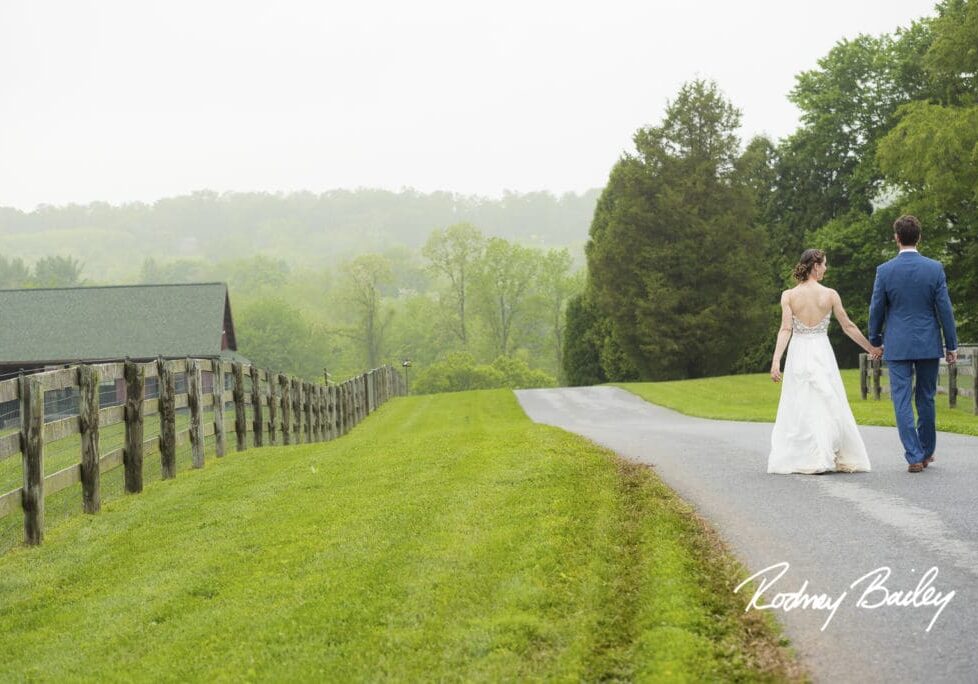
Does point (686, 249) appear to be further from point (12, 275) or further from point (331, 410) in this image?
point (12, 275)

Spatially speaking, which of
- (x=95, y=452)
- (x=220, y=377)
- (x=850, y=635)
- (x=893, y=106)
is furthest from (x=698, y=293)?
(x=850, y=635)

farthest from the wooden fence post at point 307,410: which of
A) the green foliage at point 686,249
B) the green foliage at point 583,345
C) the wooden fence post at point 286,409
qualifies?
the green foliage at point 583,345

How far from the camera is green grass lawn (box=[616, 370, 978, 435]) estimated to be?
18.0 m

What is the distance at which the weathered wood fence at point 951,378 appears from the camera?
62.4ft

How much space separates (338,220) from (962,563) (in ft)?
648

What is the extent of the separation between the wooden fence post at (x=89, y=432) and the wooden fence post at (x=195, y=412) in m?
2.97

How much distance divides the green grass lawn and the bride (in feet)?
16.7

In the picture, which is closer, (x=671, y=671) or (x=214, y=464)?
(x=671, y=671)

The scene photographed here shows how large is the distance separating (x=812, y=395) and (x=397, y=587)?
5427 millimetres

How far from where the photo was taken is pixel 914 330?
970 centimetres

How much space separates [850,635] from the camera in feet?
16.2

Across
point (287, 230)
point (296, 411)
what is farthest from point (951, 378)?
point (287, 230)

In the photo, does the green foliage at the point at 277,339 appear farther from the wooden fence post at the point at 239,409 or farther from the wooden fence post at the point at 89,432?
the wooden fence post at the point at 89,432

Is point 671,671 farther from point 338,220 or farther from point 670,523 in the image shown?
point 338,220
